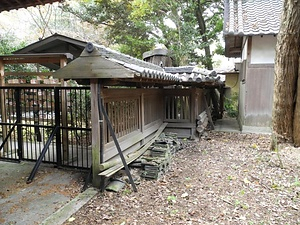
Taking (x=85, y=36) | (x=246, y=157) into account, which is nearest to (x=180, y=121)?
(x=246, y=157)

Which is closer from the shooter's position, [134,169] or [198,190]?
[198,190]

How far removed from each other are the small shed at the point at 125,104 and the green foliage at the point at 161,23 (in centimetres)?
506

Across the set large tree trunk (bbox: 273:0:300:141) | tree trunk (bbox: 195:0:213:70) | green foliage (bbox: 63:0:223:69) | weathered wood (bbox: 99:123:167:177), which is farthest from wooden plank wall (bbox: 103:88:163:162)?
tree trunk (bbox: 195:0:213:70)

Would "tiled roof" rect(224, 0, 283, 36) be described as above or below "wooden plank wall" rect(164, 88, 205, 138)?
above

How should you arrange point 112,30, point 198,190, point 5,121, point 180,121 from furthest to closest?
point 112,30, point 180,121, point 5,121, point 198,190

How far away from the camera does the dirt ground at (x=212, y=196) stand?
3.35 meters

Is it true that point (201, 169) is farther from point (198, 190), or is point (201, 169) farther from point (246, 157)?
point (246, 157)

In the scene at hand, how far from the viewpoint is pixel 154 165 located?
4.75 metres

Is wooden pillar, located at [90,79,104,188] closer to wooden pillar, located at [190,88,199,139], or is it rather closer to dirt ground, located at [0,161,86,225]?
dirt ground, located at [0,161,86,225]

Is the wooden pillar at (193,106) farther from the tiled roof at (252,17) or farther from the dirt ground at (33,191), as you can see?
the dirt ground at (33,191)

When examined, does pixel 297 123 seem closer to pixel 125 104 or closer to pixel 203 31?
pixel 125 104

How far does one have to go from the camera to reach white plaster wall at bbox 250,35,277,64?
8555 millimetres

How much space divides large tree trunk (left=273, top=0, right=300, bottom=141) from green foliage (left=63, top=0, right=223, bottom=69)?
6.30 m

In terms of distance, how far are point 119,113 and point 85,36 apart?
16.8m
